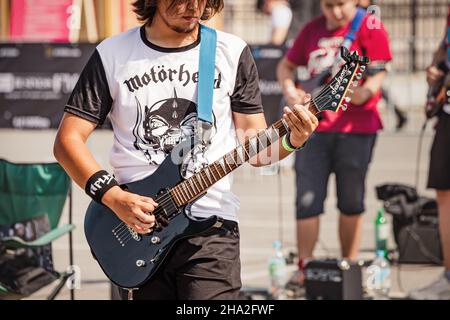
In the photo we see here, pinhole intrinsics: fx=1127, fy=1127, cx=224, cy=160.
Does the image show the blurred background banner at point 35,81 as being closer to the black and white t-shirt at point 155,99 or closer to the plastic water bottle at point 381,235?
the plastic water bottle at point 381,235

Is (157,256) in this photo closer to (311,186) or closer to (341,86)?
(341,86)

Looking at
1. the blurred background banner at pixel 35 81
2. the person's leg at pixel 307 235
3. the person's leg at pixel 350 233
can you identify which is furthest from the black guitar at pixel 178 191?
the blurred background banner at pixel 35 81

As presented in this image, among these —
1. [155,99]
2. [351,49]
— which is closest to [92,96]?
[155,99]

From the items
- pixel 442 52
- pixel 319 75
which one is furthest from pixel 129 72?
pixel 442 52

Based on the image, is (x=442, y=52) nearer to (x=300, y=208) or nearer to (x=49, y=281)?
(x=300, y=208)

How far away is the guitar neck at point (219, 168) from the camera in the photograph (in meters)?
4.42

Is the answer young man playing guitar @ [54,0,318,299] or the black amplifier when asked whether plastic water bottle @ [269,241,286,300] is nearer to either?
the black amplifier

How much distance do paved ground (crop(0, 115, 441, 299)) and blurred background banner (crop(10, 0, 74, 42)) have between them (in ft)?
4.98

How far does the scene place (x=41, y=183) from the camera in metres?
7.10

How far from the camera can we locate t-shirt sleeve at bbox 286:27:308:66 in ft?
25.4

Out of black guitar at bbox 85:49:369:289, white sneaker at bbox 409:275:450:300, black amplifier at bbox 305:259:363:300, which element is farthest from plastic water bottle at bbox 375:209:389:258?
black guitar at bbox 85:49:369:289

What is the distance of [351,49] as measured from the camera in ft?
24.3

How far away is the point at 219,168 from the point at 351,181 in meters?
3.38

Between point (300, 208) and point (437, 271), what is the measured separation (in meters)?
1.32
